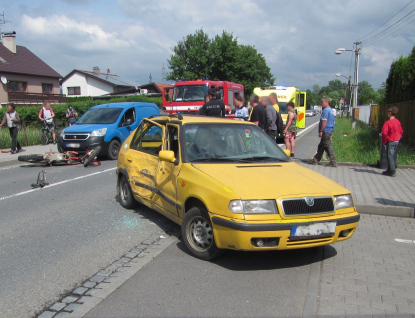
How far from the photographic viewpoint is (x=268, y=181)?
4.44 metres

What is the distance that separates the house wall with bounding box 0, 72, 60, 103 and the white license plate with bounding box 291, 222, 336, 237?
43538mm

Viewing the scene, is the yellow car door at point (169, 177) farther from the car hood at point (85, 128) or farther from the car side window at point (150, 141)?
the car hood at point (85, 128)

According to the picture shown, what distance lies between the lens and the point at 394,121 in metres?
9.55

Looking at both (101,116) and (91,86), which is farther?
(91,86)

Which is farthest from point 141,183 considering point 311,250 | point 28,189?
point 28,189

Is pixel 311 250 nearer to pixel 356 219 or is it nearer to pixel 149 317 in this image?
pixel 356 219

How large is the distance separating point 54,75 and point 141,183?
4747 centimetres

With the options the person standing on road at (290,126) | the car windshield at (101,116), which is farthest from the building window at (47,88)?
the person standing on road at (290,126)

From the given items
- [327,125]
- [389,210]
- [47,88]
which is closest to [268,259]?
[389,210]

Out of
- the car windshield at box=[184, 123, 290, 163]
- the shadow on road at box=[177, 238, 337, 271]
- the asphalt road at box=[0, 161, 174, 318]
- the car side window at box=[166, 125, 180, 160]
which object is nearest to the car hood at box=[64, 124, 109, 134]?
the asphalt road at box=[0, 161, 174, 318]

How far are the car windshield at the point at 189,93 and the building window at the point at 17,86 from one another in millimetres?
31000

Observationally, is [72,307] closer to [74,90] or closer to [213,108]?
[213,108]

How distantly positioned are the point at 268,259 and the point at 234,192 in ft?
3.58

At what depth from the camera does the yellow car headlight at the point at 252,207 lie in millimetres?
4074
